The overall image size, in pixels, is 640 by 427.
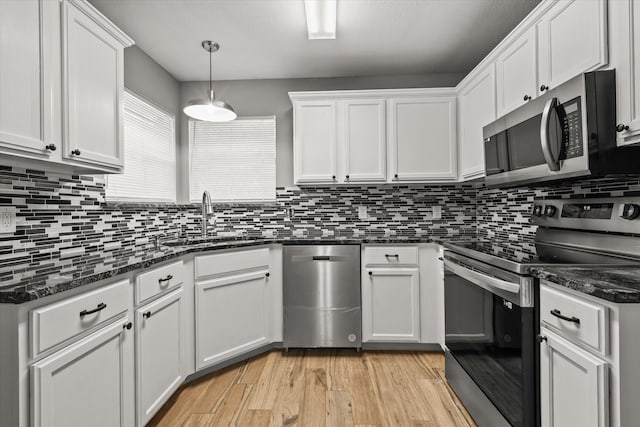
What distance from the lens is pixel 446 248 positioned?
90.7 inches

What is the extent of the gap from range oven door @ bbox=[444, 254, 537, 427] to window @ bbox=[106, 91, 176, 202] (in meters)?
2.38

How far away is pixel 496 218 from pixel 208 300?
2432mm

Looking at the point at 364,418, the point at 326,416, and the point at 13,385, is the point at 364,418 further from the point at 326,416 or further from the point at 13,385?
the point at 13,385

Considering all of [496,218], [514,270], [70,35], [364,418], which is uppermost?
[70,35]

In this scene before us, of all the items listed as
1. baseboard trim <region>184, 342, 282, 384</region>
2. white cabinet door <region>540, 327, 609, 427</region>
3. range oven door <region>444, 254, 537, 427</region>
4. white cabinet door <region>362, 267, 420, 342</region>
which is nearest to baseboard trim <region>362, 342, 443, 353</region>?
white cabinet door <region>362, 267, 420, 342</region>

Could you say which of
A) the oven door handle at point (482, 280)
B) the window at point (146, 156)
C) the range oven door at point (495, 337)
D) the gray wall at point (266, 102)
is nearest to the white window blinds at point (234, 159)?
the gray wall at point (266, 102)

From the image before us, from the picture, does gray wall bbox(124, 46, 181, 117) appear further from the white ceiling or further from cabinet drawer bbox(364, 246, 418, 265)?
cabinet drawer bbox(364, 246, 418, 265)

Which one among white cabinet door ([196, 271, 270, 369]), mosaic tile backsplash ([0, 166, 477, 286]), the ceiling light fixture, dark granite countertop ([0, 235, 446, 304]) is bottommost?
white cabinet door ([196, 271, 270, 369])

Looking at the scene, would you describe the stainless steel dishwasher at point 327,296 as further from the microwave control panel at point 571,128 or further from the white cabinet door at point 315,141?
the microwave control panel at point 571,128

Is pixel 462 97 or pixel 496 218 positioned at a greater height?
pixel 462 97

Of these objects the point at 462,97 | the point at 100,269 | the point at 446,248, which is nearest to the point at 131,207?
the point at 100,269

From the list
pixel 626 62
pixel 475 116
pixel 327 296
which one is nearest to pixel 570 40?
pixel 626 62

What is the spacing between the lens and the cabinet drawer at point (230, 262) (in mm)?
2305

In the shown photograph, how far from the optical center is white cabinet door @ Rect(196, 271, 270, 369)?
2.31 meters
